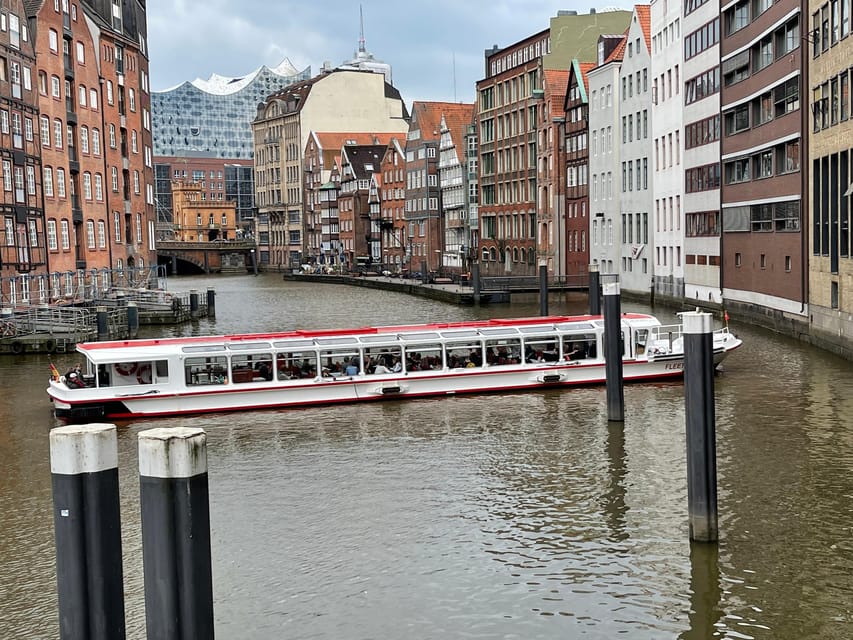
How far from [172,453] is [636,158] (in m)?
70.1

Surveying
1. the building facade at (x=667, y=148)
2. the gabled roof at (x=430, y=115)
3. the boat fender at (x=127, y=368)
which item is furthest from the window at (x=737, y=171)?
the gabled roof at (x=430, y=115)

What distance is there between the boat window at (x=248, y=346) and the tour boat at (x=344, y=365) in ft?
0.09

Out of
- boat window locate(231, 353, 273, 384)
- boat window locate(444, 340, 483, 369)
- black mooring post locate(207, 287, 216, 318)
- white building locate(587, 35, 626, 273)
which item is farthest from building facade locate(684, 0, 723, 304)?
boat window locate(231, 353, 273, 384)

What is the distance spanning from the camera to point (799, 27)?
151ft

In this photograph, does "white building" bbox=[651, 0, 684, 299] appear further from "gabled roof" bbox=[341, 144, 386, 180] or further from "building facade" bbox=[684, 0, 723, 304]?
"gabled roof" bbox=[341, 144, 386, 180]

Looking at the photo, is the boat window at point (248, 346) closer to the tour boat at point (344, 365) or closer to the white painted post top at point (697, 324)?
the tour boat at point (344, 365)

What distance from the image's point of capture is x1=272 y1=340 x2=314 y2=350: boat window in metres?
34.2

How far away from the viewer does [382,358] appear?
35.2m

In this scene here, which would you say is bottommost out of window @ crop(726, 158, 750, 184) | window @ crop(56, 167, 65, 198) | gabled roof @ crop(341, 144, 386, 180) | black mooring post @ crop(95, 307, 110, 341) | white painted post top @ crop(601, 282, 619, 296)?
black mooring post @ crop(95, 307, 110, 341)

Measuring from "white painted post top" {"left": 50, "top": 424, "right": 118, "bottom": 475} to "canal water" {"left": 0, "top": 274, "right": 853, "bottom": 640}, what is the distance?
769 cm

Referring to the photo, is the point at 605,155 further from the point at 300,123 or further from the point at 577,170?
the point at 300,123

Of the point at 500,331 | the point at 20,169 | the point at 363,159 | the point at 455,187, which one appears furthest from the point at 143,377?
the point at 363,159

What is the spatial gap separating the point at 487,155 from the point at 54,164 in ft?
162

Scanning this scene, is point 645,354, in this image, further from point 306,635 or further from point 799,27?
point 306,635
